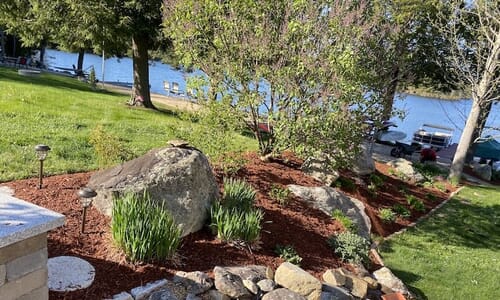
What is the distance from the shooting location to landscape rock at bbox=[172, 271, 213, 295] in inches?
142

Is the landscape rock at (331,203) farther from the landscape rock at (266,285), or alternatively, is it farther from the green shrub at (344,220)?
the landscape rock at (266,285)

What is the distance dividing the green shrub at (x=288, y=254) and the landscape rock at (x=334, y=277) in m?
0.34

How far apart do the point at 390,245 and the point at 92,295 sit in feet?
17.0

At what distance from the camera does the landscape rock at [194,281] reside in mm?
3611

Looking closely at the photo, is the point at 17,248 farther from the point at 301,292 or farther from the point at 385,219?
the point at 385,219

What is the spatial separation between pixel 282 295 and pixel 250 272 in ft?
1.30

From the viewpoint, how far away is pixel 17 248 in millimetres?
2553

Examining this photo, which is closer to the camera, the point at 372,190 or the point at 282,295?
the point at 282,295

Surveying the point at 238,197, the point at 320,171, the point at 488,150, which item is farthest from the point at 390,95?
the point at 488,150

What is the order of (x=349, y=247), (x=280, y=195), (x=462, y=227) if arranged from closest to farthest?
(x=349, y=247)
(x=280, y=195)
(x=462, y=227)

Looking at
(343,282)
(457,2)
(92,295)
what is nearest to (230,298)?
(92,295)

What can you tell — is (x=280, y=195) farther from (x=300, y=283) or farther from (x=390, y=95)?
(x=390, y=95)

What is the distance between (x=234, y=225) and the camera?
4.50 m

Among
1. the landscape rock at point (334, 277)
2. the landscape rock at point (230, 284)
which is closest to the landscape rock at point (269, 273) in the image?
the landscape rock at point (230, 284)
